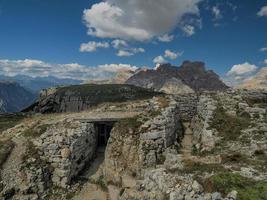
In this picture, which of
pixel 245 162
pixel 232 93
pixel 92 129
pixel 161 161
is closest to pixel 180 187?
pixel 245 162

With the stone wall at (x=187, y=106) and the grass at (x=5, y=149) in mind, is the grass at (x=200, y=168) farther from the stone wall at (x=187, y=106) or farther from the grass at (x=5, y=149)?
the stone wall at (x=187, y=106)

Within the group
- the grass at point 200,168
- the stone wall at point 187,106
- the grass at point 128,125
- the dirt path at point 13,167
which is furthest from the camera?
the stone wall at point 187,106

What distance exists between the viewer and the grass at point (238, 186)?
2059 centimetres

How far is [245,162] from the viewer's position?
27.5 meters

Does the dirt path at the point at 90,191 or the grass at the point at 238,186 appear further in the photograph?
the dirt path at the point at 90,191

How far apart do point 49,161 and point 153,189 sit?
56.5ft

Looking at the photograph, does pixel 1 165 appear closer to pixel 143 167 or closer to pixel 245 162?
pixel 143 167

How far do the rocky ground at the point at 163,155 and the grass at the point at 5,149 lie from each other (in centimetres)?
7

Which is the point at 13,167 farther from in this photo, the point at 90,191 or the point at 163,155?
the point at 163,155

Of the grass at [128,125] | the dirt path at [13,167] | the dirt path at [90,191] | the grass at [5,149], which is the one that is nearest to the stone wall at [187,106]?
the grass at [128,125]

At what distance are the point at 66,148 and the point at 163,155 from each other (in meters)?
11.6

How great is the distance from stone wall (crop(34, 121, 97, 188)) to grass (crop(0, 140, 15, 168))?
10.4 feet

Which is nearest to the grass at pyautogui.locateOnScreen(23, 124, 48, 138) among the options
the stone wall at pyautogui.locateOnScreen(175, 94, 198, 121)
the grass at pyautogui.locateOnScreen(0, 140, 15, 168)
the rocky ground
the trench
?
→ the rocky ground

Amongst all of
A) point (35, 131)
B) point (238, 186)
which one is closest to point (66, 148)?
point (35, 131)
